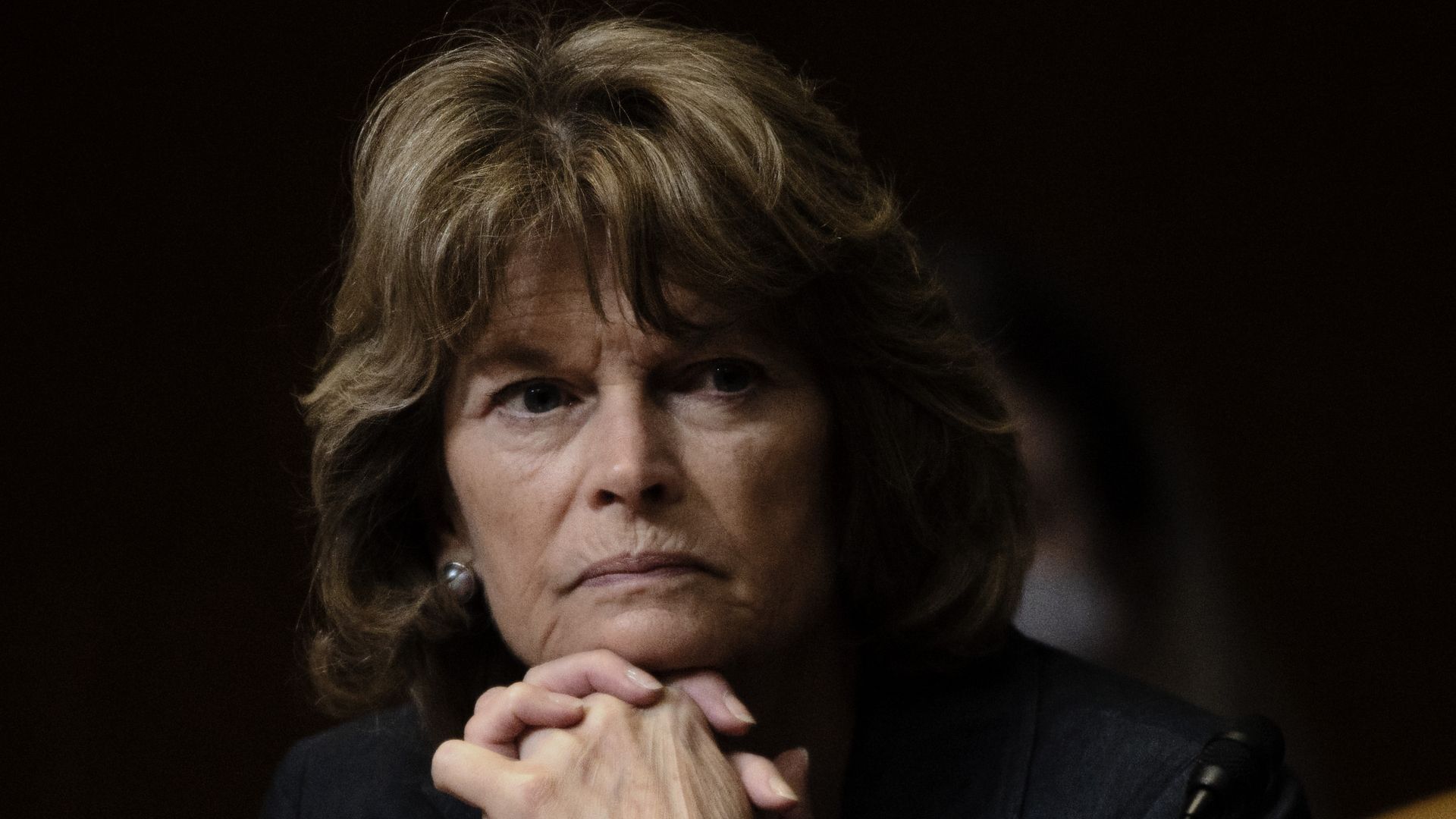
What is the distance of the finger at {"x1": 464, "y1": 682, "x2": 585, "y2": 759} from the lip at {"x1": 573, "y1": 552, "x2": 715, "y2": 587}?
0.12 metres

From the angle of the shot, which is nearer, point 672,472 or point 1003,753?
point 672,472

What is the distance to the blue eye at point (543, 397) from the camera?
1.60m

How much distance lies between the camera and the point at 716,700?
1.54 metres

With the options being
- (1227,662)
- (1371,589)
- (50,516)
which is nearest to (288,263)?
(50,516)

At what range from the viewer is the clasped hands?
1.44 m

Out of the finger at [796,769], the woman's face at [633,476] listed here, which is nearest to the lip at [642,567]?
the woman's face at [633,476]

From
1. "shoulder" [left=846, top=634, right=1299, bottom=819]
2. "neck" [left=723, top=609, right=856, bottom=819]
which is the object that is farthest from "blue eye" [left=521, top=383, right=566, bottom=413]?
"shoulder" [left=846, top=634, right=1299, bottom=819]

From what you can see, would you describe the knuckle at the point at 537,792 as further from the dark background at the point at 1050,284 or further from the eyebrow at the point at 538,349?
the dark background at the point at 1050,284

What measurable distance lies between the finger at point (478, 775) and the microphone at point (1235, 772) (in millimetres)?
610

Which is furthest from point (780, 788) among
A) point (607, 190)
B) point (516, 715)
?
point (607, 190)

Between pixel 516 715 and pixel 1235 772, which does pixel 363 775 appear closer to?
pixel 516 715

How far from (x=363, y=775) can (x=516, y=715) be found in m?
0.63

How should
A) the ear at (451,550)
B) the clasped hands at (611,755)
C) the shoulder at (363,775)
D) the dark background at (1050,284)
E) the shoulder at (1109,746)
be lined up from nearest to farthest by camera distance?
the clasped hands at (611,755), the shoulder at (1109,746), the ear at (451,550), the shoulder at (363,775), the dark background at (1050,284)

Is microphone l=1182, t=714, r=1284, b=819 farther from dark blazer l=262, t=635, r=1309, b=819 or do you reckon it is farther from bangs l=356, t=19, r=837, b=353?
bangs l=356, t=19, r=837, b=353
